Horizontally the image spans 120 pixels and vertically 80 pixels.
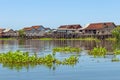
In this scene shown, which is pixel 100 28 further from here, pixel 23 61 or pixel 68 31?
pixel 23 61

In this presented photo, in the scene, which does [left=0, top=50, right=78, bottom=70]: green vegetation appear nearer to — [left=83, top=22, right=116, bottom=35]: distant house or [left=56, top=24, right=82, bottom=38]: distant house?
[left=83, top=22, right=116, bottom=35]: distant house

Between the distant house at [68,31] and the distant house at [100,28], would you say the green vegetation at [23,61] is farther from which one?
the distant house at [68,31]

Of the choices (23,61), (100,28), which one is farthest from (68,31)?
(23,61)

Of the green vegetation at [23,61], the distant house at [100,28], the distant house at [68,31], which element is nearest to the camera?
the green vegetation at [23,61]

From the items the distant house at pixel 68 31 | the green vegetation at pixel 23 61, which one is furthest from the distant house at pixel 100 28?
the green vegetation at pixel 23 61

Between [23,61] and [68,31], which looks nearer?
[23,61]

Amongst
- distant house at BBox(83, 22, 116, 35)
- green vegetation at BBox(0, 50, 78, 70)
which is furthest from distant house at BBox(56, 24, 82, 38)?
green vegetation at BBox(0, 50, 78, 70)

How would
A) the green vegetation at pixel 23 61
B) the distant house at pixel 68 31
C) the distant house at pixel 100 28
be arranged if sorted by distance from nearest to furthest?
the green vegetation at pixel 23 61
the distant house at pixel 100 28
the distant house at pixel 68 31

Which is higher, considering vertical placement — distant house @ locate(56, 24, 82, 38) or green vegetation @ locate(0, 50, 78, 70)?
distant house @ locate(56, 24, 82, 38)

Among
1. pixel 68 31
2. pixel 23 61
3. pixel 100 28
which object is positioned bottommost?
pixel 23 61

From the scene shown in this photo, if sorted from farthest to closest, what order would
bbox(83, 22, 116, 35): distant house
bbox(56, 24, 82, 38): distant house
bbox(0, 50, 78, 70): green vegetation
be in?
1. bbox(56, 24, 82, 38): distant house
2. bbox(83, 22, 116, 35): distant house
3. bbox(0, 50, 78, 70): green vegetation

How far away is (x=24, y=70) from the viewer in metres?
24.6

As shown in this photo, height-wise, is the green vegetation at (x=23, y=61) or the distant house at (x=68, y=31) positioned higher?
the distant house at (x=68, y=31)

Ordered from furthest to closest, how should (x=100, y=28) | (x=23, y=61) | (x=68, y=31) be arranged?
(x=68, y=31), (x=100, y=28), (x=23, y=61)
